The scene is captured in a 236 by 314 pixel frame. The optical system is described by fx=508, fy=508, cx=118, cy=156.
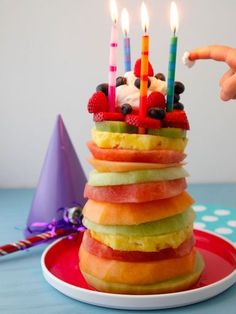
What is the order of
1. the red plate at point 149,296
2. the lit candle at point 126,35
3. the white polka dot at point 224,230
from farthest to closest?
the white polka dot at point 224,230 → the lit candle at point 126,35 → the red plate at point 149,296

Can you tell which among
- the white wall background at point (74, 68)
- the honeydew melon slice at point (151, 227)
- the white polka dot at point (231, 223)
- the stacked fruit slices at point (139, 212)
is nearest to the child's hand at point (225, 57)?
the stacked fruit slices at point (139, 212)

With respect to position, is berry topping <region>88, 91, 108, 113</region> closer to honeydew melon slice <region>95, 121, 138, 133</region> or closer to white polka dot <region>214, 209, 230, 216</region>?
honeydew melon slice <region>95, 121, 138, 133</region>

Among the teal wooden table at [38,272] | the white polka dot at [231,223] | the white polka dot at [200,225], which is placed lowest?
the teal wooden table at [38,272]

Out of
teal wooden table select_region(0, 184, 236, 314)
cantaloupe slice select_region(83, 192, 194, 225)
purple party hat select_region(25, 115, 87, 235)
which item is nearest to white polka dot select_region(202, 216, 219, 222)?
teal wooden table select_region(0, 184, 236, 314)

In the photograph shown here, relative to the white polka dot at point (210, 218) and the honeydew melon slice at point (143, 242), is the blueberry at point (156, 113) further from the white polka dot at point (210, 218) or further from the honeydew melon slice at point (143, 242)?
the white polka dot at point (210, 218)

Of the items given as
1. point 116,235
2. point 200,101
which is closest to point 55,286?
point 116,235

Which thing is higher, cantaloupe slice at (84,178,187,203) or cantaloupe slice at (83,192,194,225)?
cantaloupe slice at (84,178,187,203)
